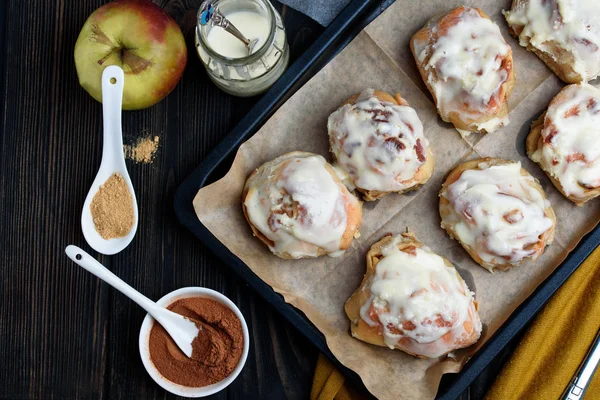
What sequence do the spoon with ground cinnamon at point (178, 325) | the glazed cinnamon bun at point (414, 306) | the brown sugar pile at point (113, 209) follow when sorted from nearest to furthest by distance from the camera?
the glazed cinnamon bun at point (414, 306) → the spoon with ground cinnamon at point (178, 325) → the brown sugar pile at point (113, 209)

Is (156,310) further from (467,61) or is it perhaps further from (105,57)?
(467,61)

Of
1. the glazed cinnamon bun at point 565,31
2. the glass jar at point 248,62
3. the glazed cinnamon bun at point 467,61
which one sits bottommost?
the glass jar at point 248,62

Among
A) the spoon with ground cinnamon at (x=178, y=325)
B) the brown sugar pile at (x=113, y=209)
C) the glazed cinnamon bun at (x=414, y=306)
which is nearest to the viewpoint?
the glazed cinnamon bun at (x=414, y=306)

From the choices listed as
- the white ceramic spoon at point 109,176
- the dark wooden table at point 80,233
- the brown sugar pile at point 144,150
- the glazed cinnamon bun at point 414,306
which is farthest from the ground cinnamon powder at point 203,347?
the brown sugar pile at point 144,150

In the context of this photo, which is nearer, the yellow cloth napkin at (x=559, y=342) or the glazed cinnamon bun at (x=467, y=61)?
the glazed cinnamon bun at (x=467, y=61)

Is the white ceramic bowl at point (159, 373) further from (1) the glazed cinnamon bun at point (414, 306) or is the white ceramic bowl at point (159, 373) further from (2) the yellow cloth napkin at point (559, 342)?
(2) the yellow cloth napkin at point (559, 342)

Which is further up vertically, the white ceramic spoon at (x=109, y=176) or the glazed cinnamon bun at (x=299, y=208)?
the glazed cinnamon bun at (x=299, y=208)

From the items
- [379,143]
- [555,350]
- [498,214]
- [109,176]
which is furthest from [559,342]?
[109,176]
